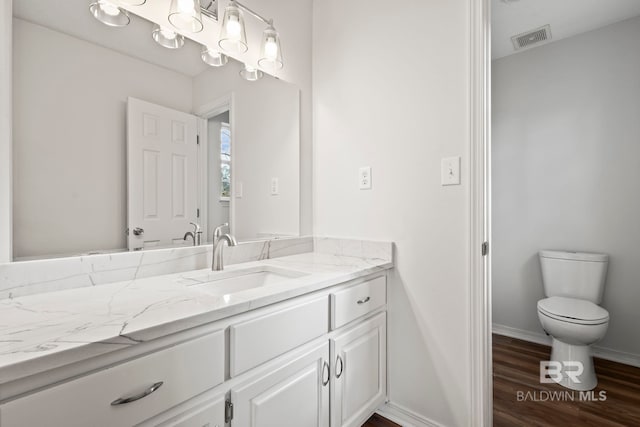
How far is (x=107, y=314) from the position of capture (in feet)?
2.53

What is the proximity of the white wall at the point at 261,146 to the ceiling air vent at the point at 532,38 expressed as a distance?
73.1 inches

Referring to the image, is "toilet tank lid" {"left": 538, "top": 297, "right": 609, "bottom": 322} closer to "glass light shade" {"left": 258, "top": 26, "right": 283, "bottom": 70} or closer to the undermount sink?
the undermount sink

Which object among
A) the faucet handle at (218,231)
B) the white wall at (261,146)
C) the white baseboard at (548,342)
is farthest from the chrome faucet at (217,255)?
the white baseboard at (548,342)

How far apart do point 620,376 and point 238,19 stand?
3086mm

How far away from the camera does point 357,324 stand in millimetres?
1364

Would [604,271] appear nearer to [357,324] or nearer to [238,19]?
[357,324]

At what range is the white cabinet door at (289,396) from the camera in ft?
2.96

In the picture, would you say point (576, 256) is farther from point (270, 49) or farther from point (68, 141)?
point (68, 141)

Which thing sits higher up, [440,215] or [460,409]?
[440,215]

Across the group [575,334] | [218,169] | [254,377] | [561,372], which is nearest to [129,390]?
[254,377]

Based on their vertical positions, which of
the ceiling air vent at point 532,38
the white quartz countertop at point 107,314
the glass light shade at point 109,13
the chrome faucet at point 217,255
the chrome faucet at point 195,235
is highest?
the ceiling air vent at point 532,38

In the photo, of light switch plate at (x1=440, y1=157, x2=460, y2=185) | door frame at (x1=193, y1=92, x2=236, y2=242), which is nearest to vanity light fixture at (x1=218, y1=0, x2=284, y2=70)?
door frame at (x1=193, y1=92, x2=236, y2=242)

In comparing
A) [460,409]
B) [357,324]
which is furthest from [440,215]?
[460,409]

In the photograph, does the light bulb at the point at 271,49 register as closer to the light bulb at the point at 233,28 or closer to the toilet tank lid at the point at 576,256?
A: the light bulb at the point at 233,28
